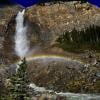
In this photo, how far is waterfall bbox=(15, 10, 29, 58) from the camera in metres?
108

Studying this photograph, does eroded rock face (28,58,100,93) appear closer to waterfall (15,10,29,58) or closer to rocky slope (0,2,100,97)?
rocky slope (0,2,100,97)

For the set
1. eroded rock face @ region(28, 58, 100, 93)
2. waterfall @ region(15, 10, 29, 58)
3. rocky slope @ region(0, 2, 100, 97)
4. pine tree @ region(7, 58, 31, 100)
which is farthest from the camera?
waterfall @ region(15, 10, 29, 58)

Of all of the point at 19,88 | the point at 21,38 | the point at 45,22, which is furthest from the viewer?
the point at 45,22

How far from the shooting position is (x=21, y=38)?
10975 cm

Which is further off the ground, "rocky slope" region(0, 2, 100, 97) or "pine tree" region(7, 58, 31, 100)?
"rocky slope" region(0, 2, 100, 97)

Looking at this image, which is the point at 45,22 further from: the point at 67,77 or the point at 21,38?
the point at 67,77

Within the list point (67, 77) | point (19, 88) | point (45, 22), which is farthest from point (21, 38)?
point (19, 88)

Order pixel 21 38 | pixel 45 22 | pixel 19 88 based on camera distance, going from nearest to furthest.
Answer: pixel 19 88 → pixel 21 38 → pixel 45 22

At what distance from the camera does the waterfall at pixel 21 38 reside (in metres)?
Result: 108

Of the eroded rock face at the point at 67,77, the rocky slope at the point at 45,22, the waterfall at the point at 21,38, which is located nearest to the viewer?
the eroded rock face at the point at 67,77

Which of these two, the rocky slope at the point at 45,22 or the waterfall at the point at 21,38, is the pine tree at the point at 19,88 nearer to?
the rocky slope at the point at 45,22

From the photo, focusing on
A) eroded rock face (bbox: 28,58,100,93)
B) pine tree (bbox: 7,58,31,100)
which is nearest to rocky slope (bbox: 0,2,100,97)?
eroded rock face (bbox: 28,58,100,93)

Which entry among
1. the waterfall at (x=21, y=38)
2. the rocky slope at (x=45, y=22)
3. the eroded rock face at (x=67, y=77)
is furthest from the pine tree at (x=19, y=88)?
the waterfall at (x=21, y=38)

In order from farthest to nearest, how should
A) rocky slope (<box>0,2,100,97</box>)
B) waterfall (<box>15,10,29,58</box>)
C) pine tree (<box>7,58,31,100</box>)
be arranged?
1. waterfall (<box>15,10,29,58</box>)
2. rocky slope (<box>0,2,100,97</box>)
3. pine tree (<box>7,58,31,100</box>)
